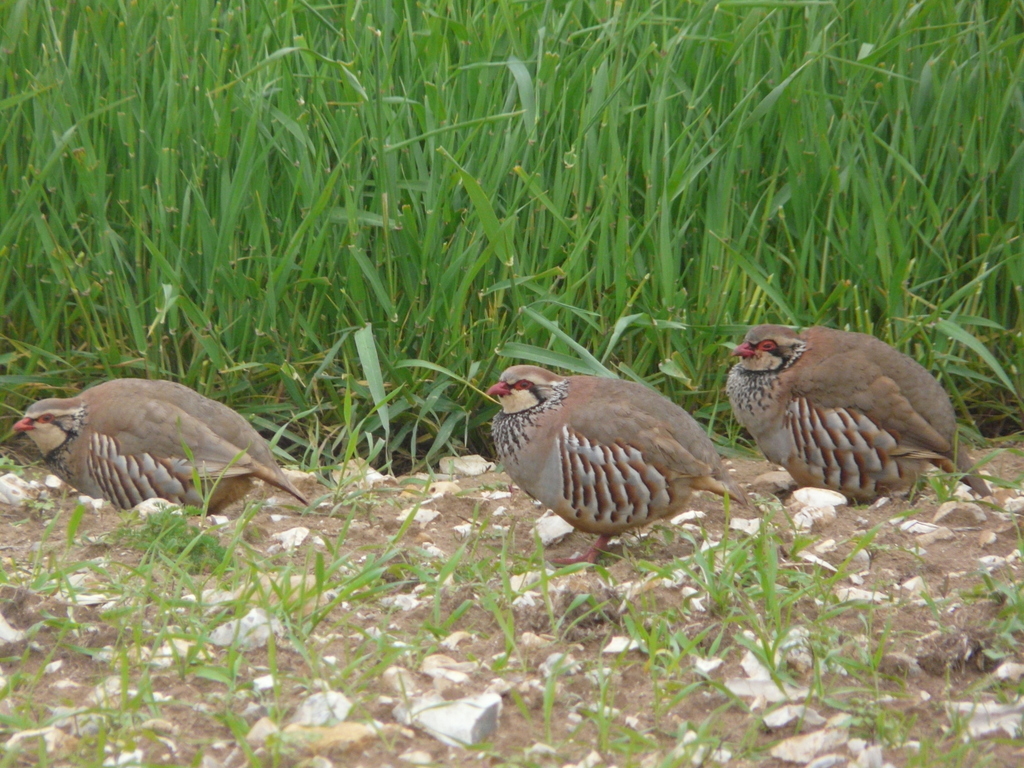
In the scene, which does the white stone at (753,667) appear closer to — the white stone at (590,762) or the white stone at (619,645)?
the white stone at (619,645)

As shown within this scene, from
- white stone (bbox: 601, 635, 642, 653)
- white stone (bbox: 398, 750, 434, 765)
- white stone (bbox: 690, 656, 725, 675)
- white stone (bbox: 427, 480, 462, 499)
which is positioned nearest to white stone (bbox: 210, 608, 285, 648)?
white stone (bbox: 398, 750, 434, 765)

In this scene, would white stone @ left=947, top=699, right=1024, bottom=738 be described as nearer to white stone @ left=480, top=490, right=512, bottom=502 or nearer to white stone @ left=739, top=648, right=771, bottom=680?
white stone @ left=739, top=648, right=771, bottom=680

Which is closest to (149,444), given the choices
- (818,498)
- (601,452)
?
(601,452)

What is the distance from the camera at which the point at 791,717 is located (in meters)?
2.42

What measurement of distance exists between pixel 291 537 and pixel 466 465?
3.48ft

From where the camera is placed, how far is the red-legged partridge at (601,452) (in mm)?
3574

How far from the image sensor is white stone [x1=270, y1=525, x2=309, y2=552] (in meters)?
3.40

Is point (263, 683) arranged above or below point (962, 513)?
above

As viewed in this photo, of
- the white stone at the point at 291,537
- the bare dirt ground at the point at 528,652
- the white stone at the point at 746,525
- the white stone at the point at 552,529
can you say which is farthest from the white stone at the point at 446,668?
the white stone at the point at 746,525

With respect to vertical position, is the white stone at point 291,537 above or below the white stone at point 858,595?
below

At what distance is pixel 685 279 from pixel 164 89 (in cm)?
207

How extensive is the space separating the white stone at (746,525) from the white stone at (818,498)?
275 mm

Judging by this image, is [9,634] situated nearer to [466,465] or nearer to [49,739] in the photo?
[49,739]

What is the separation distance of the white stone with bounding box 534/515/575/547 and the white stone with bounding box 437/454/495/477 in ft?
1.72
